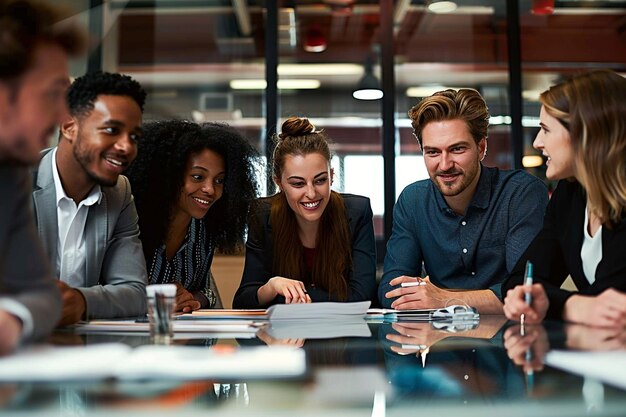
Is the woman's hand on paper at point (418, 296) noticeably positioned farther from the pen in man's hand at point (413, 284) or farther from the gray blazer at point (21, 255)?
the gray blazer at point (21, 255)

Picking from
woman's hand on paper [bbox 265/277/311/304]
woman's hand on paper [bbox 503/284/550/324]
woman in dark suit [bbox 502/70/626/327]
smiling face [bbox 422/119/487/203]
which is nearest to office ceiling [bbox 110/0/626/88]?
smiling face [bbox 422/119/487/203]

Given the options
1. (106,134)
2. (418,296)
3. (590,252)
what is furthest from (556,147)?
(106,134)

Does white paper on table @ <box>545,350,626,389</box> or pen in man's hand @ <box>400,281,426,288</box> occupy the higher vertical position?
pen in man's hand @ <box>400,281,426,288</box>

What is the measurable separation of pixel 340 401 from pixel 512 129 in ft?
17.2

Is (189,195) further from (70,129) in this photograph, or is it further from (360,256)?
(70,129)

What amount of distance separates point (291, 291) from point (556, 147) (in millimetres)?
948

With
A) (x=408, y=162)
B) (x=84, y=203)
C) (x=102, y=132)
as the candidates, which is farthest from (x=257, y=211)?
(x=408, y=162)

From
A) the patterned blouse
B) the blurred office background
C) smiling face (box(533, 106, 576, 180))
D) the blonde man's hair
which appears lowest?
the patterned blouse

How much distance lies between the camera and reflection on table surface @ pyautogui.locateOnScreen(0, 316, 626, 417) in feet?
2.46

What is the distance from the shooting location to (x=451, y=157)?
266cm

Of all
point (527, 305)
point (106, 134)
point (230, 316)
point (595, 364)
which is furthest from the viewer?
point (230, 316)

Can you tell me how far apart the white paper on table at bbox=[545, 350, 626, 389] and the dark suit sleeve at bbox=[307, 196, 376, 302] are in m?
1.66

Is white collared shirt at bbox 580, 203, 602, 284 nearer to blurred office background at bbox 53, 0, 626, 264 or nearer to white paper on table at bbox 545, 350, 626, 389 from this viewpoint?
white paper on table at bbox 545, 350, 626, 389

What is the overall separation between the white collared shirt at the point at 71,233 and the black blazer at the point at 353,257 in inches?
31.8
